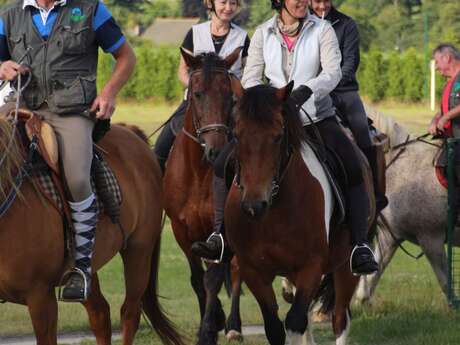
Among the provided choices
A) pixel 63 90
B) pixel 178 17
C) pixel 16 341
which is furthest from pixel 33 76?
pixel 178 17

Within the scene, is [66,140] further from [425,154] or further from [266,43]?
[425,154]

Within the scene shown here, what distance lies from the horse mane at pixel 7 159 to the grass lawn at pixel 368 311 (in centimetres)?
316

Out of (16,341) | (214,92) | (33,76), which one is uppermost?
(33,76)

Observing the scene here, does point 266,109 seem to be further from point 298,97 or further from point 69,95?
point 69,95

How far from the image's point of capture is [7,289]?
6.52 meters

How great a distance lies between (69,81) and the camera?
7.00 meters

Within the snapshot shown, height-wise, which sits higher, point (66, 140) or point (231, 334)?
point (66, 140)

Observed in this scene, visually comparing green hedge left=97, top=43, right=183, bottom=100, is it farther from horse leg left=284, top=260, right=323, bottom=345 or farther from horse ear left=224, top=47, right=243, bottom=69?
horse leg left=284, top=260, right=323, bottom=345

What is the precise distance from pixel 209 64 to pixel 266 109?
2.01 m

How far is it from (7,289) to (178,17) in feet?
246

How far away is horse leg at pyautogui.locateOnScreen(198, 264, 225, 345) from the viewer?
29.9ft

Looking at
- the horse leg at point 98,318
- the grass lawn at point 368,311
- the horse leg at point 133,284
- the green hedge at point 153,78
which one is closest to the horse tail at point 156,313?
the horse leg at point 133,284

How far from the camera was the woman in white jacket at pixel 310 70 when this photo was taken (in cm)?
816

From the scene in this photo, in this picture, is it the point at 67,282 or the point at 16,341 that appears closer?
the point at 67,282
